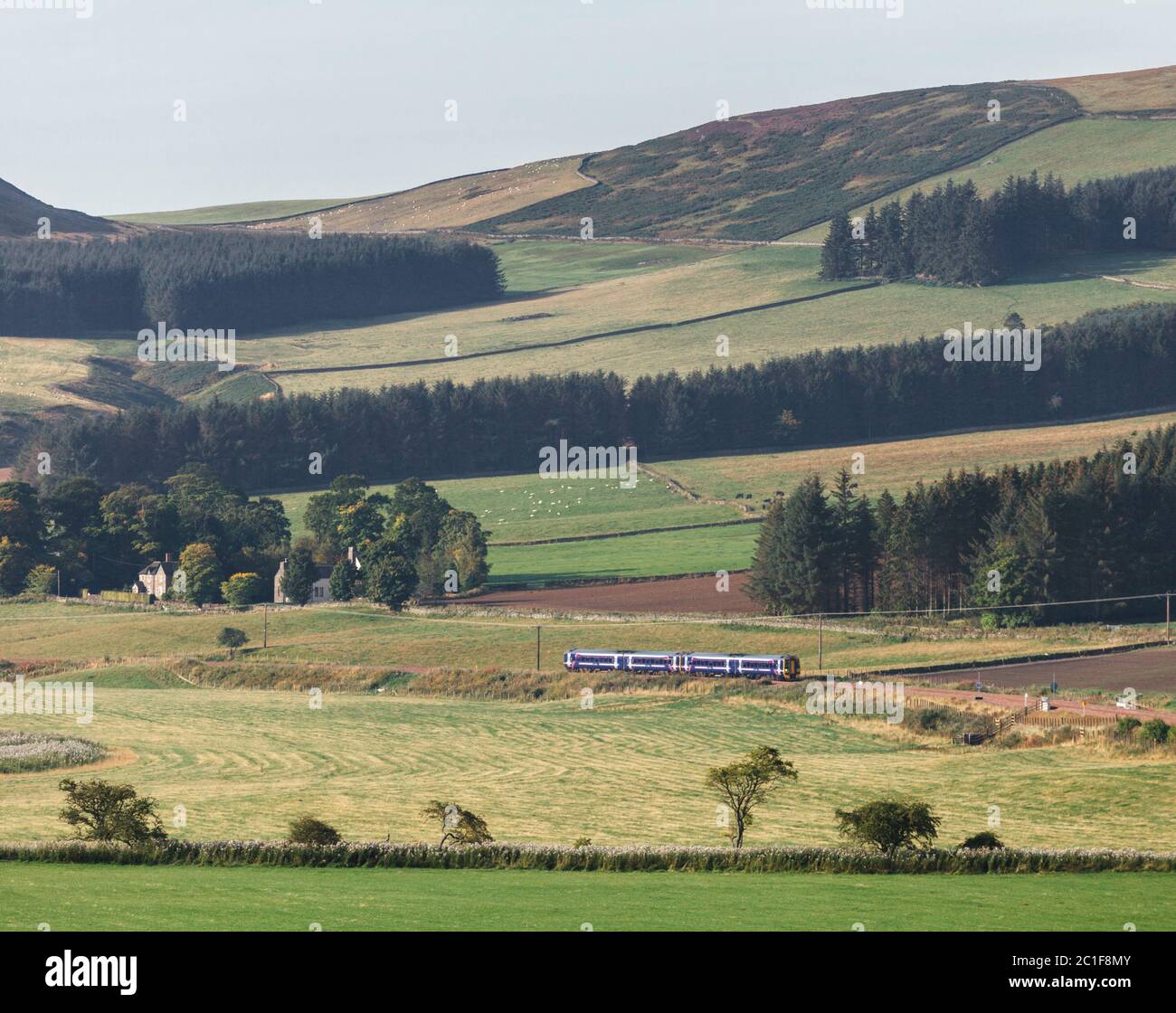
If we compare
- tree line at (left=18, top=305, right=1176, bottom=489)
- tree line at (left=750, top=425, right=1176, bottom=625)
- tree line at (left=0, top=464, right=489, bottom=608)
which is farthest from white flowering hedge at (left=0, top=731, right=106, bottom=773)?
tree line at (left=18, top=305, right=1176, bottom=489)

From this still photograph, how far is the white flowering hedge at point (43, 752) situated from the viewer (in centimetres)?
6681

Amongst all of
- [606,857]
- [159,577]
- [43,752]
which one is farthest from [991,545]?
[606,857]

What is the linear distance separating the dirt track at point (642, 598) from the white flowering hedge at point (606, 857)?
71.2 meters

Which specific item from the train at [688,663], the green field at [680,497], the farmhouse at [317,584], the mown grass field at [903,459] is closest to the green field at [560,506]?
the green field at [680,497]

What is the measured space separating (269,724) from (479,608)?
114ft

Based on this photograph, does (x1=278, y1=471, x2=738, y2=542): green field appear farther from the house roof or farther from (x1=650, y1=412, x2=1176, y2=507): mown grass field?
the house roof

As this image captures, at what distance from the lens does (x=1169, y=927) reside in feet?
92.9

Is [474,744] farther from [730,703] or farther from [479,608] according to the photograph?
[479,608]

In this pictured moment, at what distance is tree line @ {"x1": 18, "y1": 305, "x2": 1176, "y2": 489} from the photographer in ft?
559

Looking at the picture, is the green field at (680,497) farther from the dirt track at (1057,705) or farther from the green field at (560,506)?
the dirt track at (1057,705)

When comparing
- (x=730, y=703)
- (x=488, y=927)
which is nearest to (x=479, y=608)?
(x=730, y=703)

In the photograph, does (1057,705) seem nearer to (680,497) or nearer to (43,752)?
(43,752)

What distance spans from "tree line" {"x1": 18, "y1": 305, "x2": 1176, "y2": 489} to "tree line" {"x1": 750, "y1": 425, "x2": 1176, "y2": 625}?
189 feet

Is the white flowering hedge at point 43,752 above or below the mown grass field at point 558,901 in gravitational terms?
below
